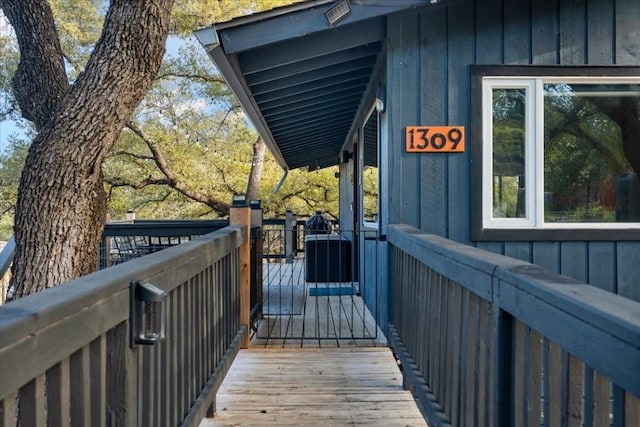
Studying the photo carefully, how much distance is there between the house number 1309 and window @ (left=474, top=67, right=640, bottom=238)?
0.19 metres

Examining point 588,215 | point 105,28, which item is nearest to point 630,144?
point 588,215

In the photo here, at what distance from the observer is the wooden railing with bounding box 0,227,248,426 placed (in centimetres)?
86

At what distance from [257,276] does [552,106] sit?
276cm

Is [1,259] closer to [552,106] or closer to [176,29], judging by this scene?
[552,106]

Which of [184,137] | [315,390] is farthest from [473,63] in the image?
[184,137]

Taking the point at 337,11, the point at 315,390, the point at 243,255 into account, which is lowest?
the point at 315,390

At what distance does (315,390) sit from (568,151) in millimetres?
2332

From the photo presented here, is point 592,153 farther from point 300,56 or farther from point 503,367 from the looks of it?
point 503,367

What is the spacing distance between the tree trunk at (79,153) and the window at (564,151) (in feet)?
8.64

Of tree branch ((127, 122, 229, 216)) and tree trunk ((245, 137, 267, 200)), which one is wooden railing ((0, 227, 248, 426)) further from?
tree trunk ((245, 137, 267, 200))

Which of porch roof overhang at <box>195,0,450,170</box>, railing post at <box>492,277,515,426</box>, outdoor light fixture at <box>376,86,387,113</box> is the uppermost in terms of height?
porch roof overhang at <box>195,0,450,170</box>

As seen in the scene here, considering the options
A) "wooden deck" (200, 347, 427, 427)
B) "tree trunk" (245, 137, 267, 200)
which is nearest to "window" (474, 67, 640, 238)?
"wooden deck" (200, 347, 427, 427)

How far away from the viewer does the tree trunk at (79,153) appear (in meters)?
3.82

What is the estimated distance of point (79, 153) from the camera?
12.6 feet
